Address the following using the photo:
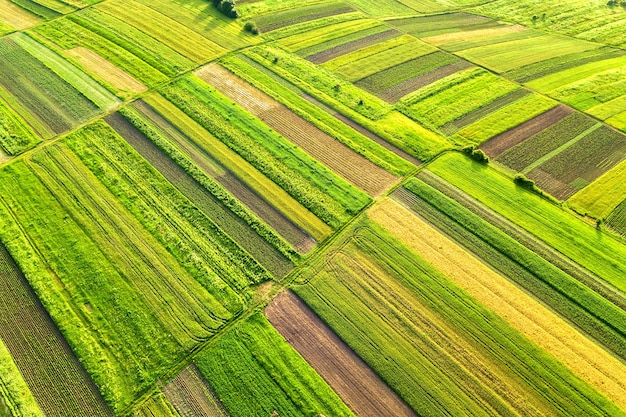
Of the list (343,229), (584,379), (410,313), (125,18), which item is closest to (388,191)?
(343,229)

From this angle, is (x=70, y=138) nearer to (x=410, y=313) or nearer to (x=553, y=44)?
(x=410, y=313)

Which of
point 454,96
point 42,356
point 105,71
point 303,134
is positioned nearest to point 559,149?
point 454,96

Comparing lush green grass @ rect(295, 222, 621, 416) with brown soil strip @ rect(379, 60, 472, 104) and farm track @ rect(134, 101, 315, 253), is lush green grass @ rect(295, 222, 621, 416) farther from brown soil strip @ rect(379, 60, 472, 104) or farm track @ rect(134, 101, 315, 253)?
brown soil strip @ rect(379, 60, 472, 104)

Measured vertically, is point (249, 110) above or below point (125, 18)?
below

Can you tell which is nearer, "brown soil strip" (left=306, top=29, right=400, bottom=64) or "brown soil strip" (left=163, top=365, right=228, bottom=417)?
"brown soil strip" (left=163, top=365, right=228, bottom=417)

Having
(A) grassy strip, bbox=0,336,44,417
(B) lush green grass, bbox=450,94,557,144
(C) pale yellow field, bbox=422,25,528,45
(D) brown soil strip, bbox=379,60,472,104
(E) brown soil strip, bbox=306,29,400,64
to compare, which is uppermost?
(E) brown soil strip, bbox=306,29,400,64

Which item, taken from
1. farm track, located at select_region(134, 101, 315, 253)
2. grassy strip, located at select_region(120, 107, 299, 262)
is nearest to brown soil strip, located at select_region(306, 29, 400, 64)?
farm track, located at select_region(134, 101, 315, 253)

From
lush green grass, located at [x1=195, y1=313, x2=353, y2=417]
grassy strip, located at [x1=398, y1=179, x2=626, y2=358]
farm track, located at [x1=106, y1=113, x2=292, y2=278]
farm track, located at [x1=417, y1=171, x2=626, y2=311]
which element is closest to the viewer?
lush green grass, located at [x1=195, y1=313, x2=353, y2=417]
